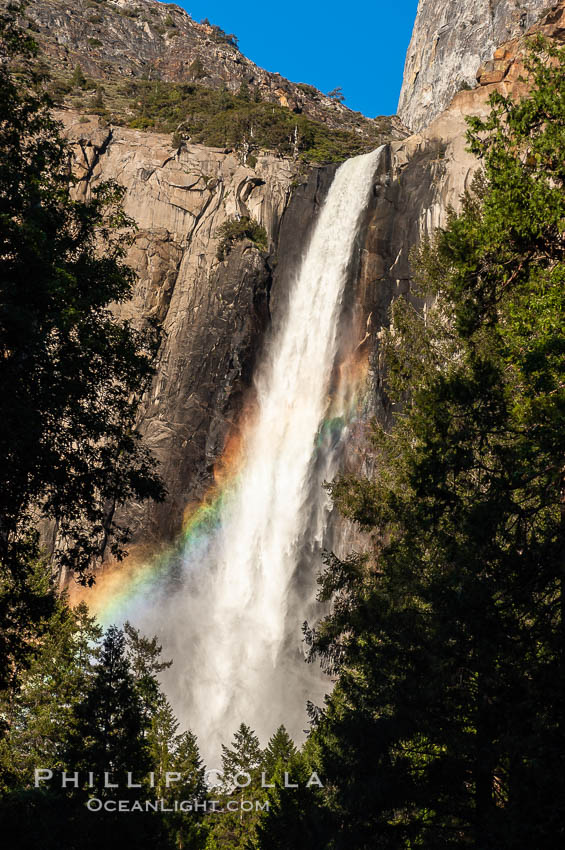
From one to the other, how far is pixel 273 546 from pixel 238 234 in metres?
21.1

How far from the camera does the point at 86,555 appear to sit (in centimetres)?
1142

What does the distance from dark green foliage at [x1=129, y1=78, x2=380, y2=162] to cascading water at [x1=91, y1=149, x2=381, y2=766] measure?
10890 mm

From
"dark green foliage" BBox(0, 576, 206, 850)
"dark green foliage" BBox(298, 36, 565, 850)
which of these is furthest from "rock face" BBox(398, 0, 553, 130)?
"dark green foliage" BBox(298, 36, 565, 850)

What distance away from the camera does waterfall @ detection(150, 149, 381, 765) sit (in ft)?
109

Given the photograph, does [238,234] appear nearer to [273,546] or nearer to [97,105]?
[273,546]

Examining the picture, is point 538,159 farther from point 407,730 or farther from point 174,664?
point 174,664

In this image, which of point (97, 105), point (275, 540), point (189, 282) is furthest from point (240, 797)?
point (97, 105)

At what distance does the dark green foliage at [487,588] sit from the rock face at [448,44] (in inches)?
3150

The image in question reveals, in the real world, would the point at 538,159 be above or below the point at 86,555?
above

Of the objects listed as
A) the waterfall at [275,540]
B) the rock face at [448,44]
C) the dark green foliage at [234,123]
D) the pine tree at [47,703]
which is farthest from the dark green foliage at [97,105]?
the pine tree at [47,703]

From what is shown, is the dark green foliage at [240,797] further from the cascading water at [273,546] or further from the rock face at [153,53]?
the rock face at [153,53]

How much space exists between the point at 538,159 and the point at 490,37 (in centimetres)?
9217

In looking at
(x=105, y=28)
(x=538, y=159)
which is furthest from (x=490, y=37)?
(x=538, y=159)

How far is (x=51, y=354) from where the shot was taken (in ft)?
36.4
